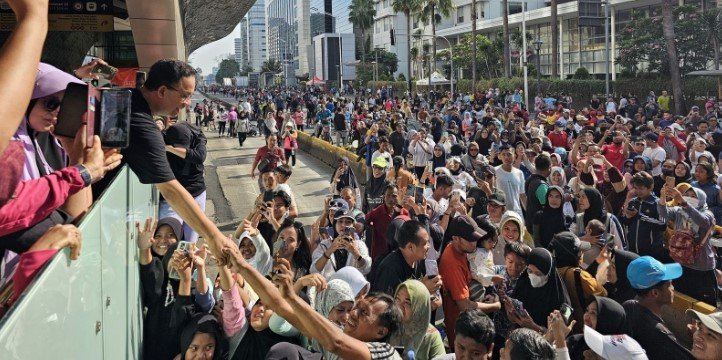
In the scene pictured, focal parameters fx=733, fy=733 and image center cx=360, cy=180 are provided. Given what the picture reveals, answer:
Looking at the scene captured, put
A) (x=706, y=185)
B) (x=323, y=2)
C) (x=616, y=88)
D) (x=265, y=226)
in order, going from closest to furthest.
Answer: (x=265, y=226)
(x=706, y=185)
(x=616, y=88)
(x=323, y=2)

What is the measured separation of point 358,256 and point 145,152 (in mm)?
3014

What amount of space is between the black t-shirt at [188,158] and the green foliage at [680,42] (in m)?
42.1

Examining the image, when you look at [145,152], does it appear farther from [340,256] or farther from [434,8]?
[434,8]

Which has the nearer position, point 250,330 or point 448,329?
point 250,330

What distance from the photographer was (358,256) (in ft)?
20.9

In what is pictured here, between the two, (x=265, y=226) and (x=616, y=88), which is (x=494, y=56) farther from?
(x=265, y=226)

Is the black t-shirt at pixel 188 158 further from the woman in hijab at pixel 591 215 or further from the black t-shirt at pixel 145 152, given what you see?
the woman in hijab at pixel 591 215

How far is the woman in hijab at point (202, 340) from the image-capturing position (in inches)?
178

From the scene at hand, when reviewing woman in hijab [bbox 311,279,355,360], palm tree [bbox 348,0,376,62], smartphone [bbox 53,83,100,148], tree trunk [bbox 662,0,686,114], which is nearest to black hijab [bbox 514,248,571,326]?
woman in hijab [bbox 311,279,355,360]

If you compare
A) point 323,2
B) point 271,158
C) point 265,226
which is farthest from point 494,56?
point 323,2

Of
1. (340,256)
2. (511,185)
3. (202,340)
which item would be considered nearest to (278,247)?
(340,256)

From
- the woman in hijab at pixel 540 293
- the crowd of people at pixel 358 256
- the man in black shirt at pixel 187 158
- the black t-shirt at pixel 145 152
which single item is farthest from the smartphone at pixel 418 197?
the black t-shirt at pixel 145 152

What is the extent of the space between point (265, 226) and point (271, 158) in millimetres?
4587

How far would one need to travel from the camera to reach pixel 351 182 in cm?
1103
